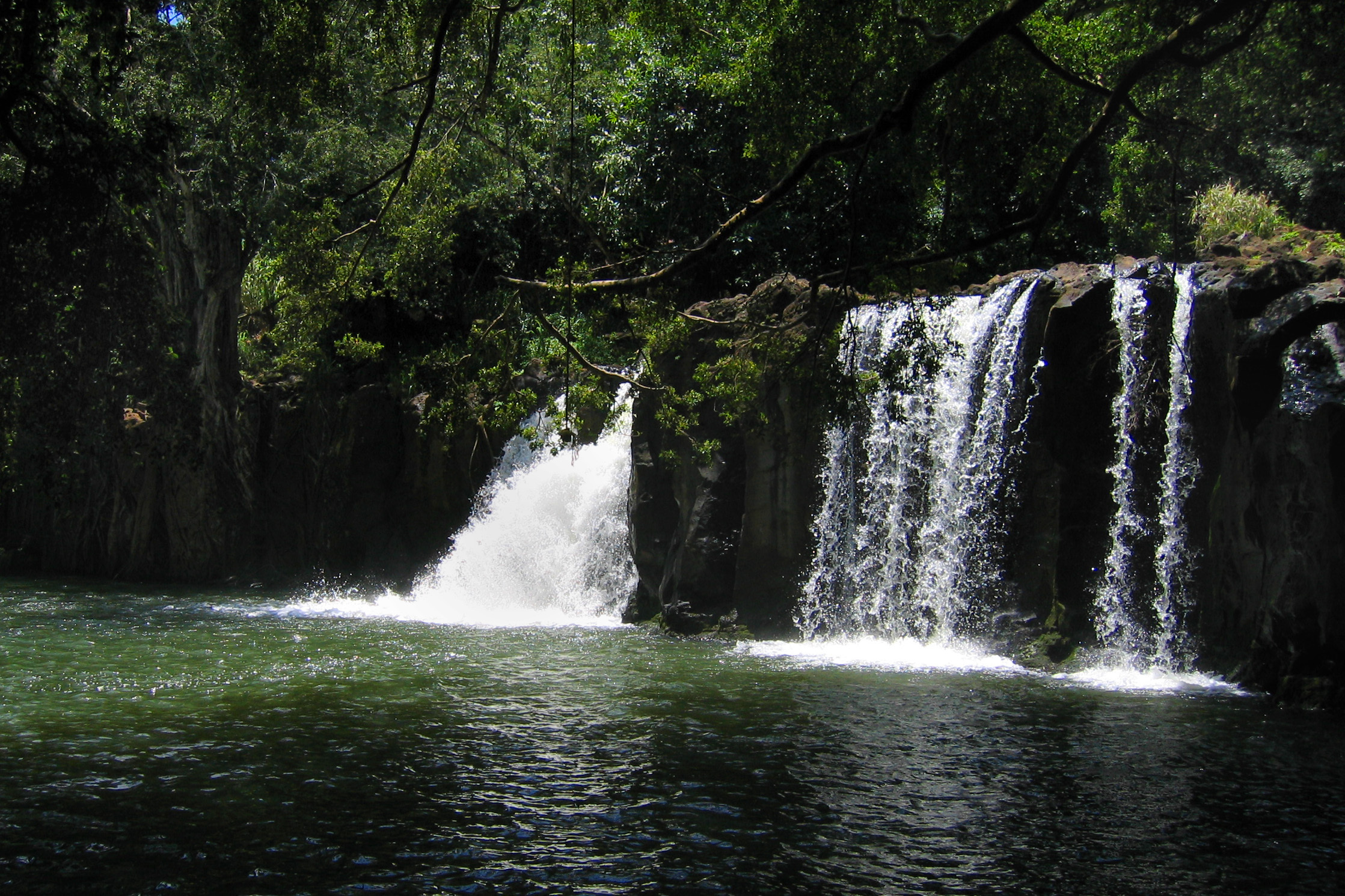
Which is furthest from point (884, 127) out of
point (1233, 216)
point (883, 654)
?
point (1233, 216)

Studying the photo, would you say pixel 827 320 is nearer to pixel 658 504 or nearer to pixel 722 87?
pixel 658 504

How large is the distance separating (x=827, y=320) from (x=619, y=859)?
234 inches

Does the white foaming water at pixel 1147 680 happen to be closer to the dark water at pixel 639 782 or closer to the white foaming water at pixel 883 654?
the dark water at pixel 639 782

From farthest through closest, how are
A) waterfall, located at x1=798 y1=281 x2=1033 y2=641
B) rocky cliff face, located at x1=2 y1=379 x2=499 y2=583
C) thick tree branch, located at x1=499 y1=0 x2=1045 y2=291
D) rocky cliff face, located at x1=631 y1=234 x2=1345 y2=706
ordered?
1. rocky cliff face, located at x1=2 y1=379 x2=499 y2=583
2. waterfall, located at x1=798 y1=281 x2=1033 y2=641
3. rocky cliff face, located at x1=631 y1=234 x2=1345 y2=706
4. thick tree branch, located at x1=499 y1=0 x2=1045 y2=291

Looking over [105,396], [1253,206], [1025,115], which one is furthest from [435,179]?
[1253,206]

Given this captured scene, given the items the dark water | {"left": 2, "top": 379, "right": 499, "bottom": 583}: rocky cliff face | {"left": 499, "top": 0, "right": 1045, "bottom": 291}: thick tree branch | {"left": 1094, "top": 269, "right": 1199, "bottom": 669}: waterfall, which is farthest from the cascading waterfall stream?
{"left": 2, "top": 379, "right": 499, "bottom": 583}: rocky cliff face

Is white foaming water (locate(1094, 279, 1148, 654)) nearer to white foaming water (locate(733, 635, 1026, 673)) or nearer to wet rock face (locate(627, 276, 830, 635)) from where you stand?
white foaming water (locate(733, 635, 1026, 673))

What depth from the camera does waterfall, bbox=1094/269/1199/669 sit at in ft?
44.5

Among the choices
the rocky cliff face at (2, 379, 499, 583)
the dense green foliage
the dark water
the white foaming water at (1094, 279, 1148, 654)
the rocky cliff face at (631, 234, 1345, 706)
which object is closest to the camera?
the dark water

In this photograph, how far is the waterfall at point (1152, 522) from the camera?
44.5ft

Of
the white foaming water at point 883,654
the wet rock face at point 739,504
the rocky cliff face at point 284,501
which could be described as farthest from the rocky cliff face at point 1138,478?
the rocky cliff face at point 284,501

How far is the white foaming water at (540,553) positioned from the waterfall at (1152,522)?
8.21 meters

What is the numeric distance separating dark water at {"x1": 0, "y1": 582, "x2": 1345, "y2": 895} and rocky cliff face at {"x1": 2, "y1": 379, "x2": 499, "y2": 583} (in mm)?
9888

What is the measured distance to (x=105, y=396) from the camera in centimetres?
1027
